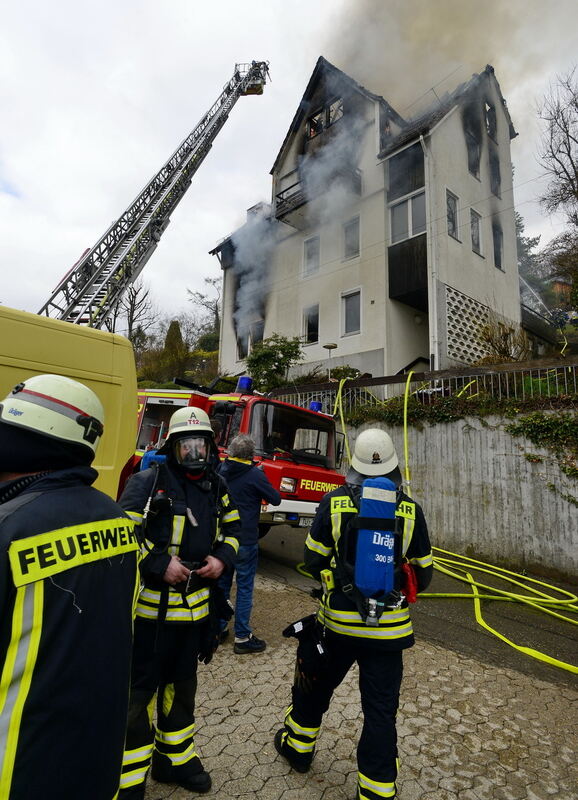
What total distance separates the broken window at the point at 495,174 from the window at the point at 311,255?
6.27m

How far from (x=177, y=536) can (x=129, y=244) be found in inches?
436

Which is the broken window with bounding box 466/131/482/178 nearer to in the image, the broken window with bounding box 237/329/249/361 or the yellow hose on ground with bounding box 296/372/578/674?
the broken window with bounding box 237/329/249/361

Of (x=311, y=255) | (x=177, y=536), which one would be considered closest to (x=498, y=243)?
(x=311, y=255)

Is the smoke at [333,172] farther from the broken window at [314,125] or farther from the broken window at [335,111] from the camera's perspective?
the broken window at [314,125]

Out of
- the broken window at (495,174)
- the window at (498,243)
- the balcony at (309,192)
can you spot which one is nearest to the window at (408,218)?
the balcony at (309,192)

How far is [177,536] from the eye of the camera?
2170 mm

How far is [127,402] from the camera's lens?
4324 millimetres

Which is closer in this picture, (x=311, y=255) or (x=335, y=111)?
(x=335, y=111)

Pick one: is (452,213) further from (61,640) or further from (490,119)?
(61,640)

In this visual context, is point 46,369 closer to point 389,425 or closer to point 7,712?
point 7,712

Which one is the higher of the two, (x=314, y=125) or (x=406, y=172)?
(x=314, y=125)

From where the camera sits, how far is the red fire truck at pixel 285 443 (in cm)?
537

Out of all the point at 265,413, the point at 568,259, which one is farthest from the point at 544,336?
the point at 265,413

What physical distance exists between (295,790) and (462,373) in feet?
20.5
